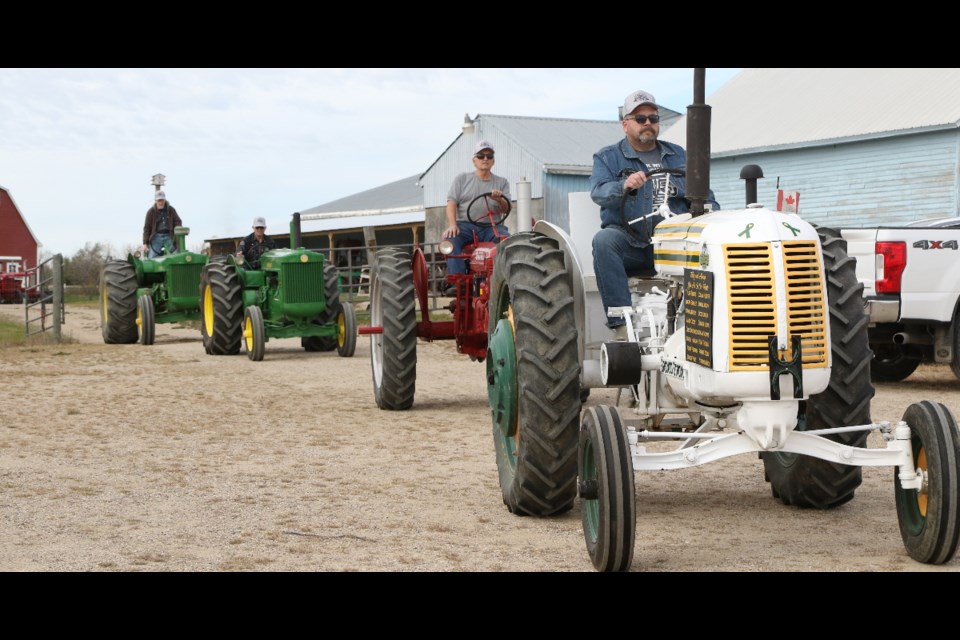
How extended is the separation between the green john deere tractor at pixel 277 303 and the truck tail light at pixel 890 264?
7238 millimetres

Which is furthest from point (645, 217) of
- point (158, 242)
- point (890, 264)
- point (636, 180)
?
point (158, 242)

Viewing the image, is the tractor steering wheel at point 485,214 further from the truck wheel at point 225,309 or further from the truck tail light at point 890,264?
the truck wheel at point 225,309

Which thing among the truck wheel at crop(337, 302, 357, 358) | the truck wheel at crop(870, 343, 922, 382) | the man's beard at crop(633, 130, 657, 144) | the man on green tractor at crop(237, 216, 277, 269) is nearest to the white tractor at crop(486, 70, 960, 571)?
the man's beard at crop(633, 130, 657, 144)

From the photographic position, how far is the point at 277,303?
16.5 m

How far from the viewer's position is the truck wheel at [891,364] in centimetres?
1291

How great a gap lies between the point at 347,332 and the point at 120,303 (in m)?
5.02

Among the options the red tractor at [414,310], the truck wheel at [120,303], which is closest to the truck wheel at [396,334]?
the red tractor at [414,310]

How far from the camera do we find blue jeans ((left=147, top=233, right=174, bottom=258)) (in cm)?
2095

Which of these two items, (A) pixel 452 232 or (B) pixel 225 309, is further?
(B) pixel 225 309

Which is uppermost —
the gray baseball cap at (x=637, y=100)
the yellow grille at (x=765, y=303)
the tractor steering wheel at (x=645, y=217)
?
the gray baseball cap at (x=637, y=100)

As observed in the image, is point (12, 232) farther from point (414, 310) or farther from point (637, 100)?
point (637, 100)

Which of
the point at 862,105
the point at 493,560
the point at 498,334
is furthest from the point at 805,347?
the point at 862,105

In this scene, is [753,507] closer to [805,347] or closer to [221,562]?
[805,347]

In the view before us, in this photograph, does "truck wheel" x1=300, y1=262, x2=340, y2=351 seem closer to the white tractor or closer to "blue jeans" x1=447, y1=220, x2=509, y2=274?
"blue jeans" x1=447, y1=220, x2=509, y2=274
